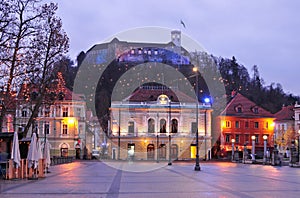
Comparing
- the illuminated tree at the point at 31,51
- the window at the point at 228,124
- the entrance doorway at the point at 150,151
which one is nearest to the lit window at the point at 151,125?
the entrance doorway at the point at 150,151

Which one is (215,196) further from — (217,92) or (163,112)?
(217,92)

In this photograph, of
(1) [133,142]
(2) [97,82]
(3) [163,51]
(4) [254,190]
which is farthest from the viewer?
(3) [163,51]

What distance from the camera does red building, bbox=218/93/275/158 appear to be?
75.0 m

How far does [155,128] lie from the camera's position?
2803 inches

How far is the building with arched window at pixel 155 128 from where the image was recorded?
226 ft

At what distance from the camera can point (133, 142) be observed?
69250 millimetres

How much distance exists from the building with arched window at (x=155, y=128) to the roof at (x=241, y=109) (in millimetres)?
4906

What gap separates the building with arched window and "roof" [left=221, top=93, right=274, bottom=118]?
16.1 feet

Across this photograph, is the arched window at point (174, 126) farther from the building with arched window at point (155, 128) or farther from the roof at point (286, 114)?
the roof at point (286, 114)

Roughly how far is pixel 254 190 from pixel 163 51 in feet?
390

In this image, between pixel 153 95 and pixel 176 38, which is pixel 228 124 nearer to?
pixel 153 95

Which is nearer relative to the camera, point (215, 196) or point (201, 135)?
point (215, 196)

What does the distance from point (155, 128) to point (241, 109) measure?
53.9 ft

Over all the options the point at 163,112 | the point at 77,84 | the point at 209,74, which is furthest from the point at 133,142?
the point at 209,74
